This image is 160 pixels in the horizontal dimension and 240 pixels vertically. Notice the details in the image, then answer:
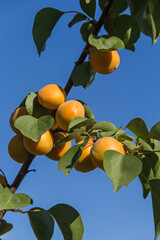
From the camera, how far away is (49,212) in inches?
47.6

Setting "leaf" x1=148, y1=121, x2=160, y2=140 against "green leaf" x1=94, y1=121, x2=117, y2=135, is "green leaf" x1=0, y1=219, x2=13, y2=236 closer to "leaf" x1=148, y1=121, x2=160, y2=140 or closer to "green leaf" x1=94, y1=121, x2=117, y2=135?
"green leaf" x1=94, y1=121, x2=117, y2=135

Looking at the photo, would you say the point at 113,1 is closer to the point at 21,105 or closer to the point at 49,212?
the point at 21,105

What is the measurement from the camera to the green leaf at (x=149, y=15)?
1.10 m

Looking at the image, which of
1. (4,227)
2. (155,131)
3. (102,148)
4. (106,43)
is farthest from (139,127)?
(4,227)

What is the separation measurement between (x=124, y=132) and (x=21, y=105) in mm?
476

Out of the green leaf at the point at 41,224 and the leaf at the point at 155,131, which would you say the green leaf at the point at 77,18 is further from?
the green leaf at the point at 41,224

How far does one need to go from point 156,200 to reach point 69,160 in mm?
311

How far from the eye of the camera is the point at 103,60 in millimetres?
1235

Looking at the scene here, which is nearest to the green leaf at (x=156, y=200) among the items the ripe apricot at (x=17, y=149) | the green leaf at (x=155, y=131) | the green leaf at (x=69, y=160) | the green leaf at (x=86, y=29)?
the green leaf at (x=155, y=131)

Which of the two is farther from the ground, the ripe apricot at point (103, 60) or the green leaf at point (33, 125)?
the ripe apricot at point (103, 60)

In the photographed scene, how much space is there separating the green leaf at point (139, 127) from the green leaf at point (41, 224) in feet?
1.41

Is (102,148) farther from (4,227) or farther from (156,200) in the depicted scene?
(4,227)

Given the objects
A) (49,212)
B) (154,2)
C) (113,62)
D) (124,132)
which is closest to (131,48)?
(113,62)

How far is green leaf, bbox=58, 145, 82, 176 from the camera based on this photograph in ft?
3.59
